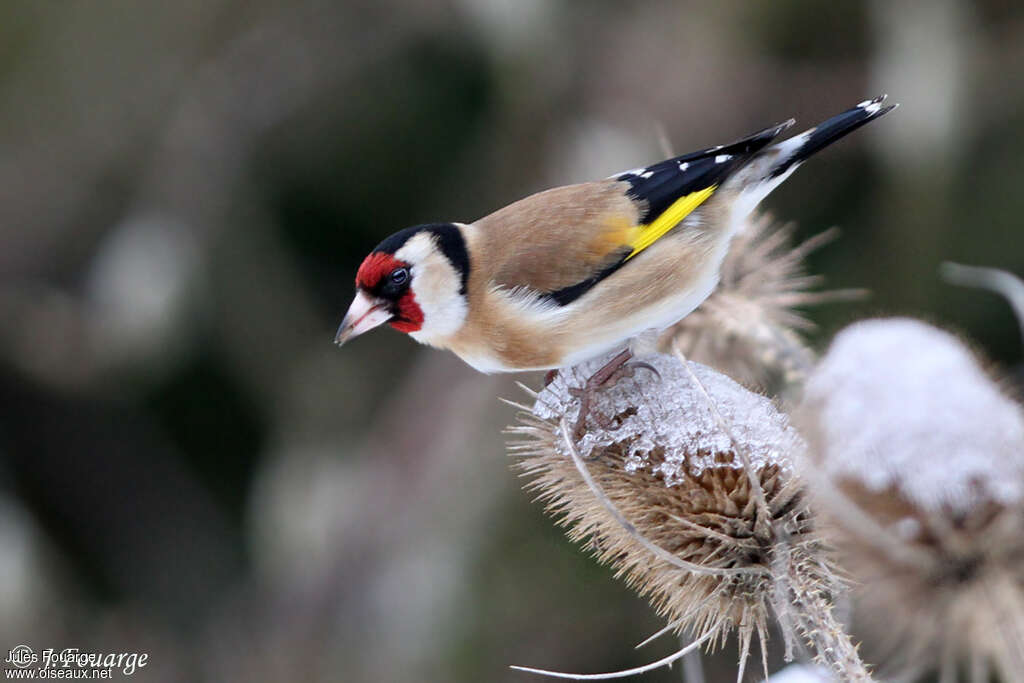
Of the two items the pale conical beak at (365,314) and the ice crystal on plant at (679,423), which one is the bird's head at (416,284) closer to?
the pale conical beak at (365,314)

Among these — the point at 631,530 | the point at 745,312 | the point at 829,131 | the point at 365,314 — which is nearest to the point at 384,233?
the point at 745,312

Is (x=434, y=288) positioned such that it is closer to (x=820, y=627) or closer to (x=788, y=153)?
(x=788, y=153)

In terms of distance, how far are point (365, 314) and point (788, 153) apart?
2.83 ft

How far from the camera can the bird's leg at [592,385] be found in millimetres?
1853

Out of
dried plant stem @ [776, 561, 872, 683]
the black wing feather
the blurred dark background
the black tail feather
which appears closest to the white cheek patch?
the black wing feather

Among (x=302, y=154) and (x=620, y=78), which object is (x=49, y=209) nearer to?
(x=302, y=154)

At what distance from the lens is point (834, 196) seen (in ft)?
20.3

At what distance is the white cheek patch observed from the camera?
1.97 m

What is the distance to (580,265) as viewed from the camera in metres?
1.99

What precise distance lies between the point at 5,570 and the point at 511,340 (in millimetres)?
4653

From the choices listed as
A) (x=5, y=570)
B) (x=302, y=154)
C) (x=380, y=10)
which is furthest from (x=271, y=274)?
(x=5, y=570)

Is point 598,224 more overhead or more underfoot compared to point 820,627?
more overhead

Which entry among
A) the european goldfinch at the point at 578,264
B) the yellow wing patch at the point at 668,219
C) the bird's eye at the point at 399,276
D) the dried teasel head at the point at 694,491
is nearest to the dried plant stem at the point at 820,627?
the dried teasel head at the point at 694,491

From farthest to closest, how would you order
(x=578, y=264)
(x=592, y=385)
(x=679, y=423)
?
(x=578, y=264)
(x=592, y=385)
(x=679, y=423)
